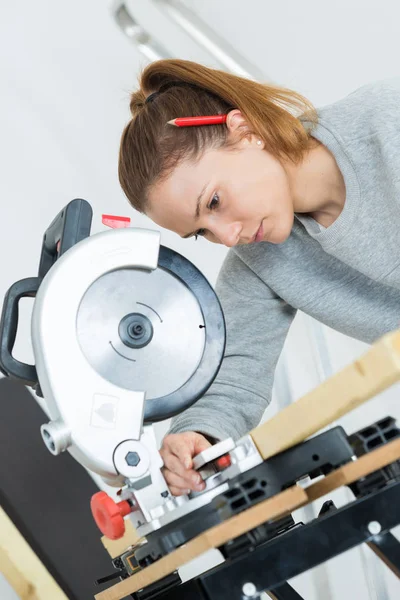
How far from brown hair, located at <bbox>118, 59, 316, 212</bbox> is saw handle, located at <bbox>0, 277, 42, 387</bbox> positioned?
338 millimetres

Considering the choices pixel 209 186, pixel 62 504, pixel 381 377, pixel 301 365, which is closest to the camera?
pixel 381 377

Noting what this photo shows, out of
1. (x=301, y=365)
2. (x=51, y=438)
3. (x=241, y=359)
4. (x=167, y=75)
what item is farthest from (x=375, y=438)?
(x=301, y=365)

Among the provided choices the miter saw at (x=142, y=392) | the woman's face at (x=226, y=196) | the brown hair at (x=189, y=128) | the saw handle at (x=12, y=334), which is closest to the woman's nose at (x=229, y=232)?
the woman's face at (x=226, y=196)

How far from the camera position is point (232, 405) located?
1.27 m

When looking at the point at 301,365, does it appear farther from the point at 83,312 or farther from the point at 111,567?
the point at 83,312

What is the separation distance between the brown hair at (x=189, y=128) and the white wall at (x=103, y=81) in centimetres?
73

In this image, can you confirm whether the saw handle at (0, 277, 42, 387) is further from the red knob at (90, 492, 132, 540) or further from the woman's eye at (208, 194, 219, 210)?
the woman's eye at (208, 194, 219, 210)

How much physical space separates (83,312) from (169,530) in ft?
0.85

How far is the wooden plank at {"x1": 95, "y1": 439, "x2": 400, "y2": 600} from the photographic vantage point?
691mm

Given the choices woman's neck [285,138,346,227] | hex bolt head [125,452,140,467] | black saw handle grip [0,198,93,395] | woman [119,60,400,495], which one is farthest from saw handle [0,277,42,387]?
woman's neck [285,138,346,227]

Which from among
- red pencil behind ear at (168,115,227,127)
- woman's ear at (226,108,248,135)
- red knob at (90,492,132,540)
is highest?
red pencil behind ear at (168,115,227,127)

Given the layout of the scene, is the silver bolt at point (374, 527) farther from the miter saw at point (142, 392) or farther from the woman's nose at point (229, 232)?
the woman's nose at point (229, 232)

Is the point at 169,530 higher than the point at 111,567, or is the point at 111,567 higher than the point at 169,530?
the point at 169,530

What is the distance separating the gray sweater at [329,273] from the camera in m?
1.22
